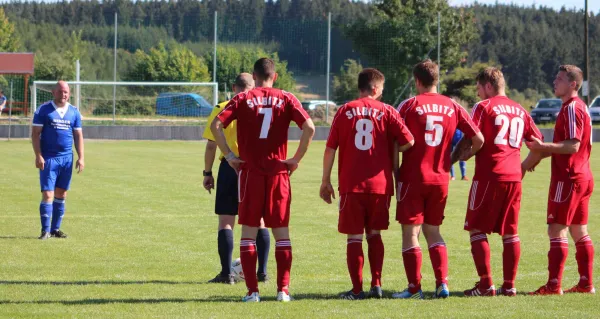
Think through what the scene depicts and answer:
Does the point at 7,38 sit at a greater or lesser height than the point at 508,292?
greater

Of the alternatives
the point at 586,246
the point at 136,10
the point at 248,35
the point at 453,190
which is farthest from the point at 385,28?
the point at 586,246

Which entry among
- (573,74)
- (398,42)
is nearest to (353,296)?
(573,74)

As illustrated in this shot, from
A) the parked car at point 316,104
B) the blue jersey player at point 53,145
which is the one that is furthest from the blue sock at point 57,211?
the parked car at point 316,104

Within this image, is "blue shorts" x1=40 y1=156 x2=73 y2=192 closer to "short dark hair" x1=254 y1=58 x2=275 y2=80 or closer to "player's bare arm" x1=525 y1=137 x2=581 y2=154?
"short dark hair" x1=254 y1=58 x2=275 y2=80

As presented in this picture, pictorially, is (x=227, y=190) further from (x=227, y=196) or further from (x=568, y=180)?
(x=568, y=180)

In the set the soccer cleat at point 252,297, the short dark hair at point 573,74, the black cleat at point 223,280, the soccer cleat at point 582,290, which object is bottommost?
the black cleat at point 223,280

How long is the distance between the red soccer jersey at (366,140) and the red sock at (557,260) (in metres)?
1.71

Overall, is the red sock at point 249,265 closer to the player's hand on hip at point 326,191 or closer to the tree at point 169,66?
the player's hand on hip at point 326,191

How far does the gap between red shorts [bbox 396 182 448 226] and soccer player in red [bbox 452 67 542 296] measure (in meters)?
0.36

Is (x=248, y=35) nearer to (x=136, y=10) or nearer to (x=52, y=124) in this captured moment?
(x=136, y=10)

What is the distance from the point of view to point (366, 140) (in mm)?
7090

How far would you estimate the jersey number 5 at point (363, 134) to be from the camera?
7.09 metres

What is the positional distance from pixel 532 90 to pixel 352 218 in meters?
93.8

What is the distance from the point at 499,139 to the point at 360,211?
1.35m
